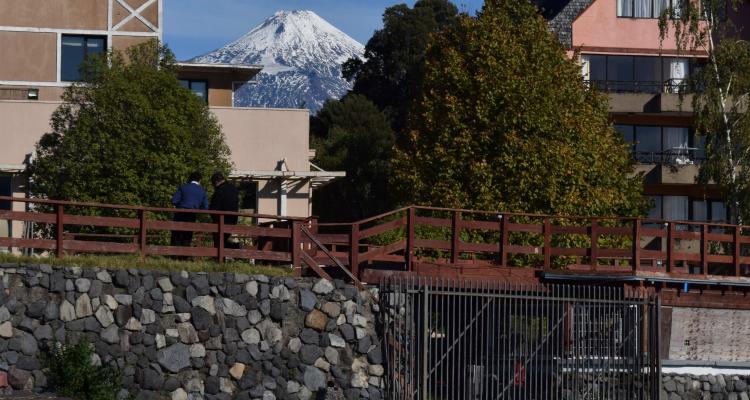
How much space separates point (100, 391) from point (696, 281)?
11810 mm

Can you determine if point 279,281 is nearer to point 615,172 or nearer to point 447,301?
point 447,301

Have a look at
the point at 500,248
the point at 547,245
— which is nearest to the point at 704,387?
the point at 547,245

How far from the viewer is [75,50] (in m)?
44.7

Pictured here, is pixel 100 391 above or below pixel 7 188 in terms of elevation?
below

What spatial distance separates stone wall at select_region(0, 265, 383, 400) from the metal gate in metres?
0.70

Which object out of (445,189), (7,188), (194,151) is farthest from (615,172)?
(7,188)

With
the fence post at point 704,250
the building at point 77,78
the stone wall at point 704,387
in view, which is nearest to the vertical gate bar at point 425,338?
the stone wall at point 704,387

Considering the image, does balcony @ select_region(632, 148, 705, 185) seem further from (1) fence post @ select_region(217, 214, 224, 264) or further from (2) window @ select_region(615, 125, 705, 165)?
(1) fence post @ select_region(217, 214, 224, 264)

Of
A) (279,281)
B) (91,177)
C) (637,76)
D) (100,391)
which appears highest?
(637,76)

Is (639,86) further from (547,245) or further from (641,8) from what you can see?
(547,245)

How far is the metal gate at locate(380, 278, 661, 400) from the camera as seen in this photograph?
2473 centimetres

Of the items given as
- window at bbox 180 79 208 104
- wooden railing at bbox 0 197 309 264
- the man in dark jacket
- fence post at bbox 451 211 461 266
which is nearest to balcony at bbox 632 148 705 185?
window at bbox 180 79 208 104

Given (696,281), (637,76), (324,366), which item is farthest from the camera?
(637,76)

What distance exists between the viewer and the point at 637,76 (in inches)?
2071
